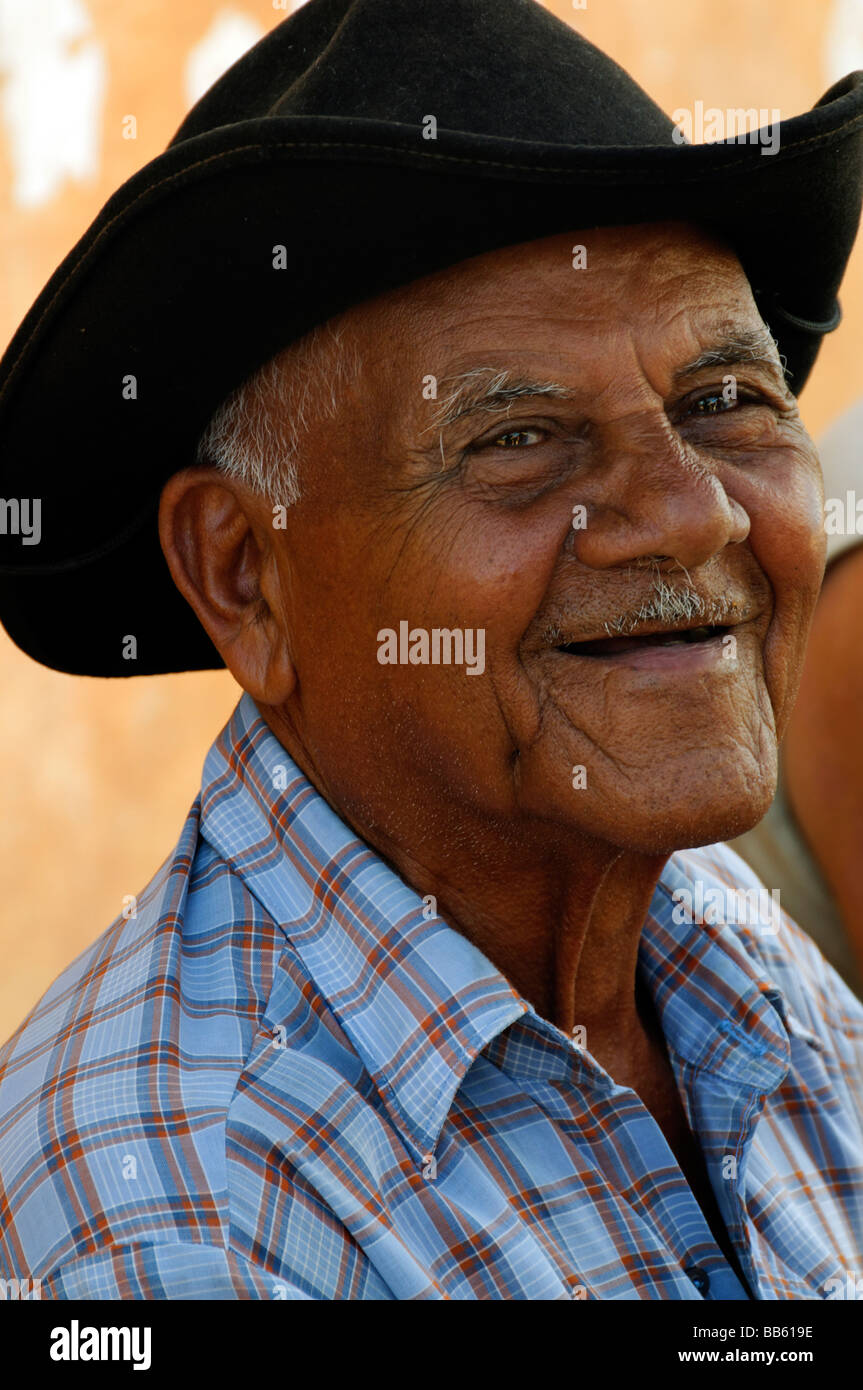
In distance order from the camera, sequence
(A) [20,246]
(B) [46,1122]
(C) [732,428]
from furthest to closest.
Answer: (A) [20,246]
(C) [732,428]
(B) [46,1122]

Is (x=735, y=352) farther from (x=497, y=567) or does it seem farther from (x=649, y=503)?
(x=497, y=567)

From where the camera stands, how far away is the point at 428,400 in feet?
5.83

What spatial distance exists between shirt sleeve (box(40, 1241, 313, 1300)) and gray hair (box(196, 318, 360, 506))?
0.90m

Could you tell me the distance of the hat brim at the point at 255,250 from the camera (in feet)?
5.36

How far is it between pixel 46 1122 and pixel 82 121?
4.15 m

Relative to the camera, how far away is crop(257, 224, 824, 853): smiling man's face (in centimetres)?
175

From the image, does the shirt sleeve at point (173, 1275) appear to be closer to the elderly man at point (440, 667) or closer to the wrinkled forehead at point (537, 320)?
the elderly man at point (440, 667)

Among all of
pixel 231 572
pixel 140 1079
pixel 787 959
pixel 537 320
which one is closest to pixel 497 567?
pixel 537 320

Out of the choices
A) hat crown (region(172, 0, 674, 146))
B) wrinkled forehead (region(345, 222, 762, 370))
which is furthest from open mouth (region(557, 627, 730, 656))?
hat crown (region(172, 0, 674, 146))

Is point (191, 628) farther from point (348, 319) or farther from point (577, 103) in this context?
point (577, 103)

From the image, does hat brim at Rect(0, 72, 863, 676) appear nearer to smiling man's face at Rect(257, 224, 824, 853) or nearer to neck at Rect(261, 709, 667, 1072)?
smiling man's face at Rect(257, 224, 824, 853)

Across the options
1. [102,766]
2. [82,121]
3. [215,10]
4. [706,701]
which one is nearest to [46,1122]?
[706,701]

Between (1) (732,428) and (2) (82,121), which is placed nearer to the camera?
(1) (732,428)

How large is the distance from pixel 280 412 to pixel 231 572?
25cm
